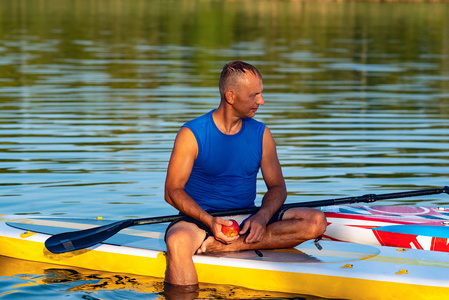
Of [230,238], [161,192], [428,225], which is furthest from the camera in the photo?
[161,192]

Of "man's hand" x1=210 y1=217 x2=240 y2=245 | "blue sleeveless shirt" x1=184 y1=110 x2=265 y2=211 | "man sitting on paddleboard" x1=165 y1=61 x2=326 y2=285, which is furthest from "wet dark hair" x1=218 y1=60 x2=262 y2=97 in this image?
"man's hand" x1=210 y1=217 x2=240 y2=245

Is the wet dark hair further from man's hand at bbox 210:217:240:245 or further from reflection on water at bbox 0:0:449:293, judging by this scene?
reflection on water at bbox 0:0:449:293

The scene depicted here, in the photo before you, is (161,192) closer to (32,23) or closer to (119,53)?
(119,53)

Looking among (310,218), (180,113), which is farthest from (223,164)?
(180,113)

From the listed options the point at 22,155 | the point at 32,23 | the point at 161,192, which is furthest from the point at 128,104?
the point at 32,23

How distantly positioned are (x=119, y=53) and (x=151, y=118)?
1386cm

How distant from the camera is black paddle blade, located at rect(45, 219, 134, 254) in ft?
21.0

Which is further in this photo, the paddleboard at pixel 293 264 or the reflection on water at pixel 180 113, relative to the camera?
the reflection on water at pixel 180 113

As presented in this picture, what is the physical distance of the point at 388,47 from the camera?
33969 mm

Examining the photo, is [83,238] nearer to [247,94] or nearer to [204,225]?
[204,225]

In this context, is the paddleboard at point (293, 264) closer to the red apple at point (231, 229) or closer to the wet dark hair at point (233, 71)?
the red apple at point (231, 229)

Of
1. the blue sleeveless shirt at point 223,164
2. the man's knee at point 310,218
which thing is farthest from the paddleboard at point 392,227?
the blue sleeveless shirt at point 223,164

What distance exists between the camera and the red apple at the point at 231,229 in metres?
5.99

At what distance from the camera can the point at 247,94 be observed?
611 cm
